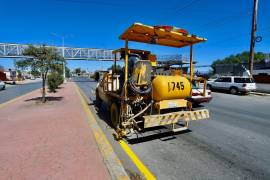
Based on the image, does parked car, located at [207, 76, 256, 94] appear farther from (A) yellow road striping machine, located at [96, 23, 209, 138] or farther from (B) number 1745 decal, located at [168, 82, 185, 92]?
(B) number 1745 decal, located at [168, 82, 185, 92]

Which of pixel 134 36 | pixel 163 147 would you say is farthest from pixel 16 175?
pixel 134 36

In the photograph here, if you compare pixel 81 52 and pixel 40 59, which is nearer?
pixel 40 59

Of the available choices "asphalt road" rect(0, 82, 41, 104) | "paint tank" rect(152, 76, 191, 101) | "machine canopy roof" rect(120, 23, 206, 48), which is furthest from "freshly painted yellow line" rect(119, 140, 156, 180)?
"asphalt road" rect(0, 82, 41, 104)

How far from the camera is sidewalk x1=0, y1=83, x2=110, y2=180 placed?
124 inches

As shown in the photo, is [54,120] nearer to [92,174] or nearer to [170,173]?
[92,174]

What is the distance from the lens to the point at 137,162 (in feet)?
12.0

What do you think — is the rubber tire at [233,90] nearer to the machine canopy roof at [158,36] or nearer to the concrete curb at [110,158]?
the machine canopy roof at [158,36]

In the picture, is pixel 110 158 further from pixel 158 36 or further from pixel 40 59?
pixel 40 59

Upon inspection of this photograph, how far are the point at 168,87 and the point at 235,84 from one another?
1487 cm

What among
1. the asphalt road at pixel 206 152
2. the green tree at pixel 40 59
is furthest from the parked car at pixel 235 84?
the green tree at pixel 40 59

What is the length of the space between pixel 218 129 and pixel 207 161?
2.51 meters

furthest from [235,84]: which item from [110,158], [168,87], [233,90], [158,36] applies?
[110,158]

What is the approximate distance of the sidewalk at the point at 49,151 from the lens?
3143 mm

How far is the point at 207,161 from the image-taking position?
12.1 ft
